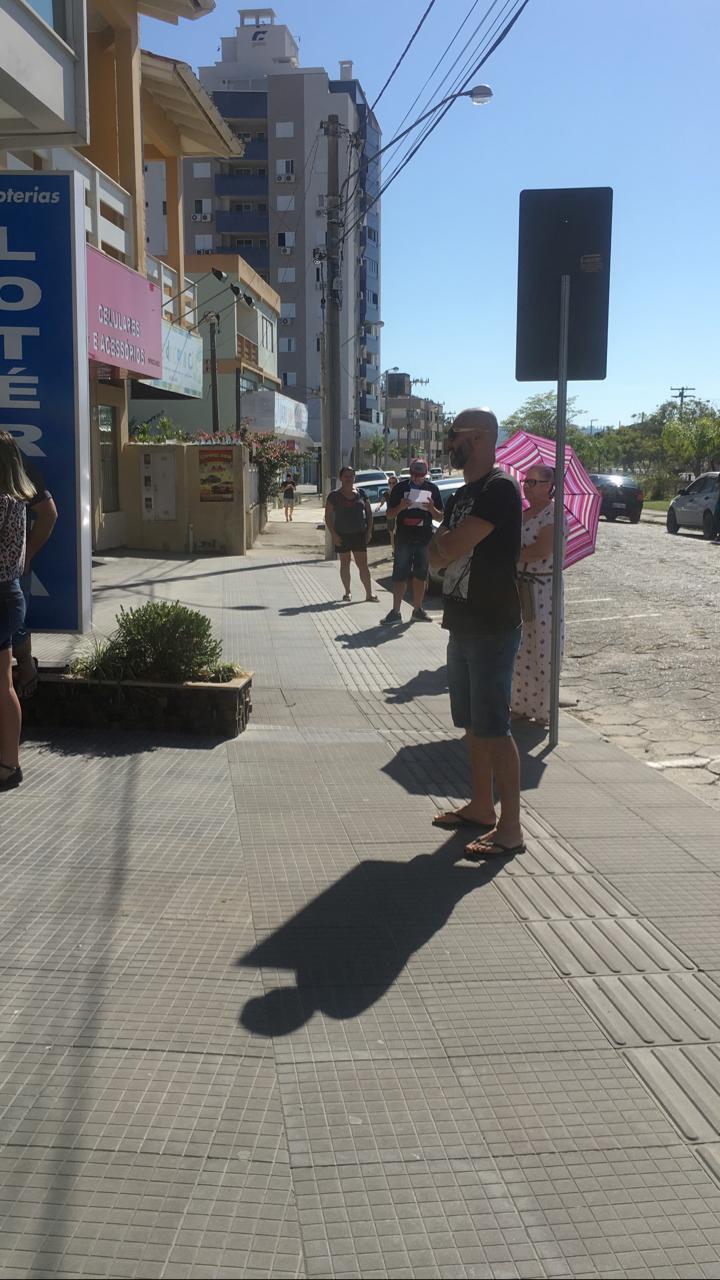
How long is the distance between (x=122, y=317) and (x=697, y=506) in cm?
1543

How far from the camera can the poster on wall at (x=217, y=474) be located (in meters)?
19.0

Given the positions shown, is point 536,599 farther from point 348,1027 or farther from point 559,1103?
point 559,1103

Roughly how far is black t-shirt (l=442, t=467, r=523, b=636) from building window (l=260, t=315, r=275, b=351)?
158 feet

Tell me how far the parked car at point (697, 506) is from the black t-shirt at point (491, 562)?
74.1ft

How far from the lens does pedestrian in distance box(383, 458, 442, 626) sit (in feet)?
37.1

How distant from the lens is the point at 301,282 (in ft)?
264

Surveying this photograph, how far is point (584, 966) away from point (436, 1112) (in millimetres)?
1054

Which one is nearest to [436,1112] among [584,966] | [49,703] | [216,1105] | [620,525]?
[216,1105]

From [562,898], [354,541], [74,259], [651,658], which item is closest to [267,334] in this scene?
[354,541]

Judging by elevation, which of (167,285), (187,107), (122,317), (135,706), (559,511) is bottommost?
(135,706)

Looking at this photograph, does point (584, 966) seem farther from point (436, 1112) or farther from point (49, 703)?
point (49, 703)

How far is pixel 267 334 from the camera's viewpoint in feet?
174

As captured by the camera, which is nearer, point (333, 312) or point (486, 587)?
point (486, 587)

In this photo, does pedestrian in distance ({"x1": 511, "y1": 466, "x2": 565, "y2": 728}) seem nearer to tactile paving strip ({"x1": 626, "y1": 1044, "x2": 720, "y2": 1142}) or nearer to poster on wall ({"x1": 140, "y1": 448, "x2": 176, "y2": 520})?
tactile paving strip ({"x1": 626, "y1": 1044, "x2": 720, "y2": 1142})
